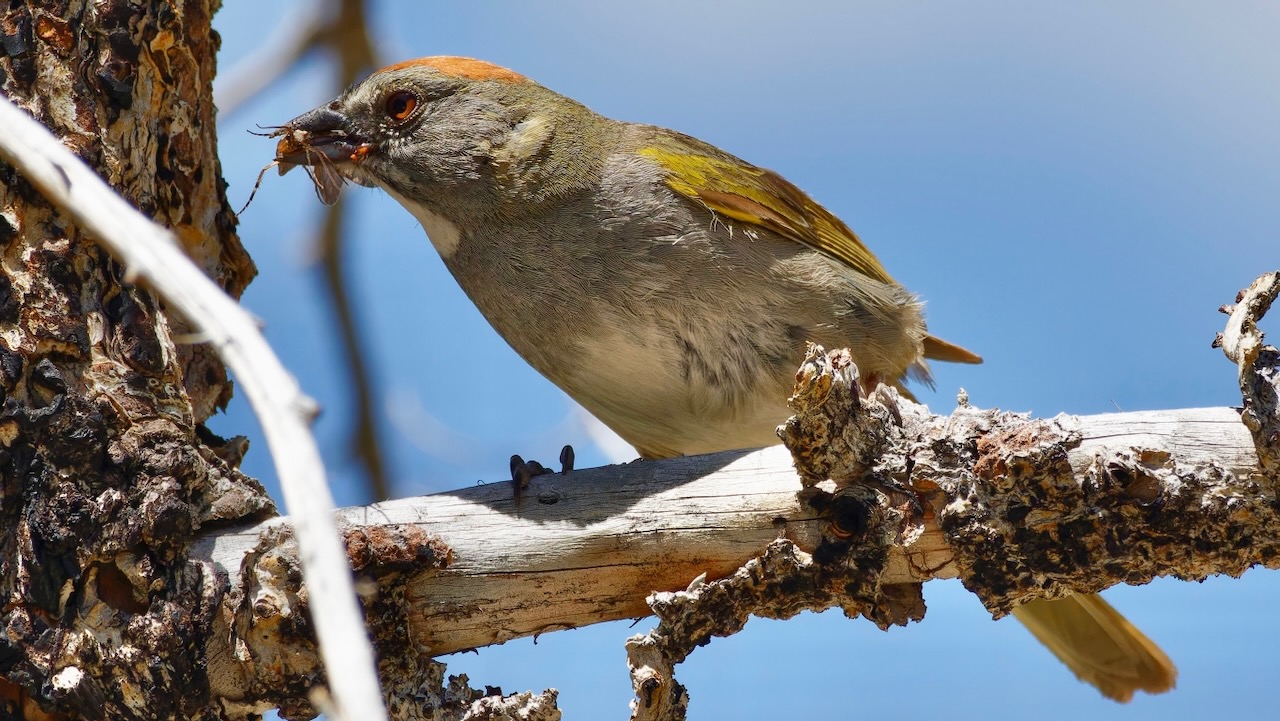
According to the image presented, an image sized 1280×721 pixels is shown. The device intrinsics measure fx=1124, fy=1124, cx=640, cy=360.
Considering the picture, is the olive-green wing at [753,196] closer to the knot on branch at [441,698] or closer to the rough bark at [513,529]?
the rough bark at [513,529]

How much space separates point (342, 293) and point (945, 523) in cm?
397

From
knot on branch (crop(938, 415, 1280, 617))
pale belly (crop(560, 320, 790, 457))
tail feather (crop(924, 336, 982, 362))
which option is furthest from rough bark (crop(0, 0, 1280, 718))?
tail feather (crop(924, 336, 982, 362))

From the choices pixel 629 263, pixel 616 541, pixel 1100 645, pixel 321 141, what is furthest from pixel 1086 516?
pixel 321 141

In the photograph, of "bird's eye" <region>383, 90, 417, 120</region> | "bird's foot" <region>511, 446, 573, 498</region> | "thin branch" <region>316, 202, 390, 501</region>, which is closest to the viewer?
"bird's foot" <region>511, 446, 573, 498</region>

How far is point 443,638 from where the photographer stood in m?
2.83

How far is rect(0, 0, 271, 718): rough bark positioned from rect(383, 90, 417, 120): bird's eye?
2.87 ft

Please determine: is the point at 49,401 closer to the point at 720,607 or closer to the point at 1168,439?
the point at 720,607

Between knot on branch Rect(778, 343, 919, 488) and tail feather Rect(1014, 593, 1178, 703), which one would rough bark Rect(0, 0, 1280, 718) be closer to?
knot on branch Rect(778, 343, 919, 488)

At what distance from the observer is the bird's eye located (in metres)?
4.14

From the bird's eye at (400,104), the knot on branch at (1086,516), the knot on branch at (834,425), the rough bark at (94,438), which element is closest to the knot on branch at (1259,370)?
the knot on branch at (1086,516)

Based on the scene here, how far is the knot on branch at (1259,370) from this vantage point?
2.49 meters

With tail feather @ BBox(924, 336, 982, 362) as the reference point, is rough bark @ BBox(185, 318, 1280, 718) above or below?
below

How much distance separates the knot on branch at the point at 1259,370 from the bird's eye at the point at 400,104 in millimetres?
2845

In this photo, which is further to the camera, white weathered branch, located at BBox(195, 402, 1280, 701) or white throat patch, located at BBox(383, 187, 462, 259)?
white throat patch, located at BBox(383, 187, 462, 259)
